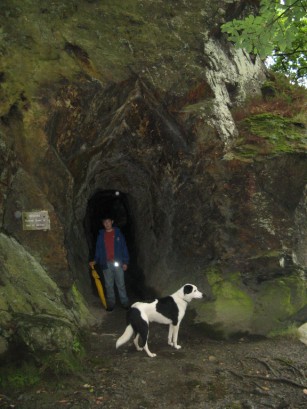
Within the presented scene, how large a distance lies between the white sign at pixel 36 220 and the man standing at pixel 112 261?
2.53m

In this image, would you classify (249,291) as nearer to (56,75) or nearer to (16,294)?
(16,294)

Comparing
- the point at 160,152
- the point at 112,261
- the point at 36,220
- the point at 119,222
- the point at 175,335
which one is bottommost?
the point at 175,335

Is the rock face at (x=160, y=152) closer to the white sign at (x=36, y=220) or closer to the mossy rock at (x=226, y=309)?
the mossy rock at (x=226, y=309)

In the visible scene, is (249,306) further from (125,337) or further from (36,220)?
(36,220)

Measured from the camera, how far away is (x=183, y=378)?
631 centimetres

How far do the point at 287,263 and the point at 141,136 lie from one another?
192 inches

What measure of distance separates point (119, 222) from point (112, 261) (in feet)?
34.8

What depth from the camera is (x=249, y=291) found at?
880 centimetres

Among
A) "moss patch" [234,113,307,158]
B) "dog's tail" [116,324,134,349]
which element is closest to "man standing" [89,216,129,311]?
"dog's tail" [116,324,134,349]

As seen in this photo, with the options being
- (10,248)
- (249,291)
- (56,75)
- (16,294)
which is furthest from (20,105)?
(249,291)

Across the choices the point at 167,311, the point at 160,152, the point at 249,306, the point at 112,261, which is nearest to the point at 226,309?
the point at 249,306

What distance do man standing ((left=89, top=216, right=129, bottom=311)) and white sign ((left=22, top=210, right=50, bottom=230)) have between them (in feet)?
8.29

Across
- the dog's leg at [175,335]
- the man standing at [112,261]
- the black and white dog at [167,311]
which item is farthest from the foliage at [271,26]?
the man standing at [112,261]

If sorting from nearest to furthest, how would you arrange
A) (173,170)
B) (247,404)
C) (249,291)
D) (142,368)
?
(247,404) < (142,368) < (249,291) < (173,170)
